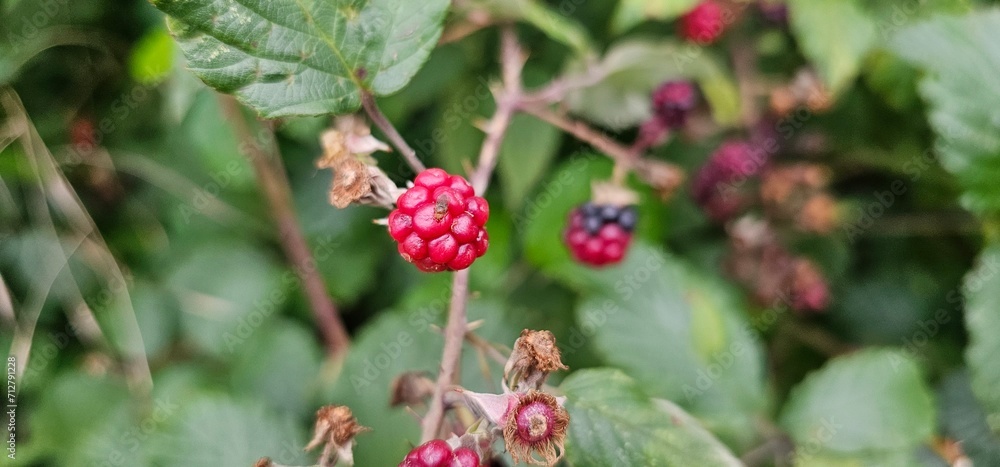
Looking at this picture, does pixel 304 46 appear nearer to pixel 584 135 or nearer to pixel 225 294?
pixel 584 135

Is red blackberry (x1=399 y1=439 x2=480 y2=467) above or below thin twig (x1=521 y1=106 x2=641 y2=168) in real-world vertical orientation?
below

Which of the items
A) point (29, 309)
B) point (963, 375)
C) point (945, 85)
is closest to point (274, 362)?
point (29, 309)

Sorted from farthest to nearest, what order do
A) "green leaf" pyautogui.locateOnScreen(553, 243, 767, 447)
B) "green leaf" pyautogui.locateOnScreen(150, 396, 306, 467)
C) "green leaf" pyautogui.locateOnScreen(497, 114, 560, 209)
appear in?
"green leaf" pyautogui.locateOnScreen(497, 114, 560, 209) < "green leaf" pyautogui.locateOnScreen(553, 243, 767, 447) < "green leaf" pyautogui.locateOnScreen(150, 396, 306, 467)

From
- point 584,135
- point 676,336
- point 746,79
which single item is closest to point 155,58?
point 584,135

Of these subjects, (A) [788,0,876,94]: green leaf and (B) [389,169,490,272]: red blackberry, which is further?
(A) [788,0,876,94]: green leaf

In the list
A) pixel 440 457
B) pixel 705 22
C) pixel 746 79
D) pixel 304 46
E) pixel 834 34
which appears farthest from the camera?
pixel 746 79

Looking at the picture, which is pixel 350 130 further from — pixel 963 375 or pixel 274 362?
pixel 963 375

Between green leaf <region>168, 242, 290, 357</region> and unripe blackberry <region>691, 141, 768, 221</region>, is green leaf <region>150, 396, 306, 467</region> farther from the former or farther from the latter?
unripe blackberry <region>691, 141, 768, 221</region>

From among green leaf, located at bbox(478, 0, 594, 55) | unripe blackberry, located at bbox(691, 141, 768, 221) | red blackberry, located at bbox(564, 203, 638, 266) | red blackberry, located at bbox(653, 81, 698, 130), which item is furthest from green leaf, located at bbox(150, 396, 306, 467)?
unripe blackberry, located at bbox(691, 141, 768, 221)
